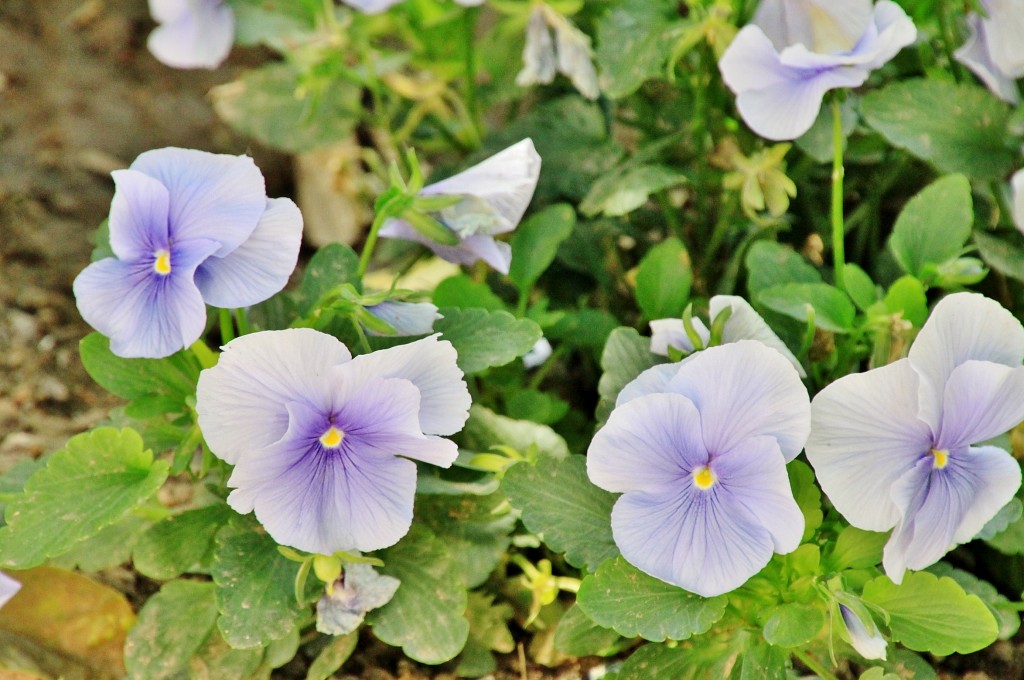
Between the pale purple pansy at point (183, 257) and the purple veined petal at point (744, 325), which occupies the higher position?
the pale purple pansy at point (183, 257)

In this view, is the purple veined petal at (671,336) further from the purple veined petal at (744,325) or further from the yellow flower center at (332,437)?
the yellow flower center at (332,437)

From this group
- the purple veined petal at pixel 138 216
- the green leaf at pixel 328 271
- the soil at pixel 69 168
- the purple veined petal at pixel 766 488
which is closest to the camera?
the purple veined petal at pixel 766 488

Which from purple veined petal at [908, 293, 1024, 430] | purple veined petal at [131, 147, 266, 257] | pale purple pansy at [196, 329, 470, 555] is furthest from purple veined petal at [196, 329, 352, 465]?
purple veined petal at [908, 293, 1024, 430]

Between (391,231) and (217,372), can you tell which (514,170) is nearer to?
(391,231)

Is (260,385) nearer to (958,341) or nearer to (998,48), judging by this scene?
(958,341)

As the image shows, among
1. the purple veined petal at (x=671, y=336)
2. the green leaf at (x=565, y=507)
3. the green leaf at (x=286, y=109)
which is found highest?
the purple veined petal at (x=671, y=336)

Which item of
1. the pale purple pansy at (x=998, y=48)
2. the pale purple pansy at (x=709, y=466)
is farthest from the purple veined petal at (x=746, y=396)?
the pale purple pansy at (x=998, y=48)

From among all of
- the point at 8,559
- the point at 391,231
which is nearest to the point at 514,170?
the point at 391,231

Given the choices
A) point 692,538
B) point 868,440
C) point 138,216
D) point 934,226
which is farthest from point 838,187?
point 138,216

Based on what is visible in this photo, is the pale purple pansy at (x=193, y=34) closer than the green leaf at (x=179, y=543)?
No
